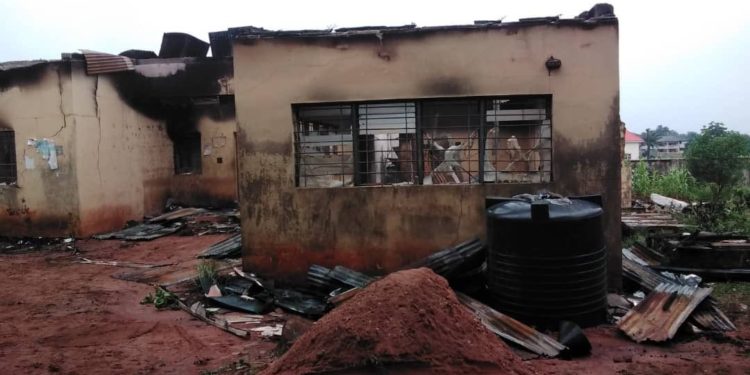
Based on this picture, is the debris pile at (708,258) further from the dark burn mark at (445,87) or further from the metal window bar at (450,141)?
the dark burn mark at (445,87)

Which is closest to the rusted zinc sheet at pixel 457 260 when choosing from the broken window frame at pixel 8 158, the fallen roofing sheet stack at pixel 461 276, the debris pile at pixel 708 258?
the fallen roofing sheet stack at pixel 461 276

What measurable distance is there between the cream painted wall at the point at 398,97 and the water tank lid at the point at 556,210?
1.25 m

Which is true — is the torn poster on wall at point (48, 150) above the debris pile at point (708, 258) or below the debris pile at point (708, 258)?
above

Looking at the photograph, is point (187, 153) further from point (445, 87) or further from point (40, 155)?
point (445, 87)

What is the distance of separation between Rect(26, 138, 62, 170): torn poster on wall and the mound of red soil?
34.8ft

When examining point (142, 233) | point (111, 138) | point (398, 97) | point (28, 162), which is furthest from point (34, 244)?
point (398, 97)

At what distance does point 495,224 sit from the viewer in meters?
5.78

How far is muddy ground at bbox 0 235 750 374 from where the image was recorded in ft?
15.5

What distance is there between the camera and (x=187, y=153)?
15.4 m

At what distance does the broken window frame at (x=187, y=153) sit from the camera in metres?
15.2

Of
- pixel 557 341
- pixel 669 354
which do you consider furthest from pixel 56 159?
pixel 669 354

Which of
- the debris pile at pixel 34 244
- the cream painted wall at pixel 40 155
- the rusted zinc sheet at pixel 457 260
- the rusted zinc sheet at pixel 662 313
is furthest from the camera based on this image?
the cream painted wall at pixel 40 155

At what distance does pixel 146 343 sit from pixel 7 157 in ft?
A: 32.1

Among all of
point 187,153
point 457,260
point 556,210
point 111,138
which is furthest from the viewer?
point 187,153
